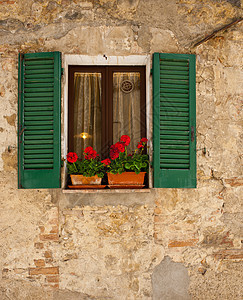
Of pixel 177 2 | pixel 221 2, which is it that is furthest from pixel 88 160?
pixel 221 2

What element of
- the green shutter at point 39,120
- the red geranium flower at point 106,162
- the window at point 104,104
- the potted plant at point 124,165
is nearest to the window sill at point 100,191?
the potted plant at point 124,165

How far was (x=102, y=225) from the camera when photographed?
3.30 meters

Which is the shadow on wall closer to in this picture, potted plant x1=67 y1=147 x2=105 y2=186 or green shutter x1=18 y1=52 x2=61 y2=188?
potted plant x1=67 y1=147 x2=105 y2=186

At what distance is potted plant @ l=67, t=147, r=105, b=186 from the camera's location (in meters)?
3.19

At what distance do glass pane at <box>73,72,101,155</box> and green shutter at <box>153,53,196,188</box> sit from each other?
2.48ft

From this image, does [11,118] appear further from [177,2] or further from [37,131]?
[177,2]

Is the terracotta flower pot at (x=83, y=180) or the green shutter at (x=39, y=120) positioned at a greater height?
the green shutter at (x=39, y=120)

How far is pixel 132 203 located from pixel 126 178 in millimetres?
317

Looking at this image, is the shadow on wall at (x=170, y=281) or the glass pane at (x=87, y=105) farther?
the glass pane at (x=87, y=105)

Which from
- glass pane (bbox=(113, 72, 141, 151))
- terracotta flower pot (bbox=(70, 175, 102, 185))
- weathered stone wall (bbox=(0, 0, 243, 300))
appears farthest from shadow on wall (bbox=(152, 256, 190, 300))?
glass pane (bbox=(113, 72, 141, 151))

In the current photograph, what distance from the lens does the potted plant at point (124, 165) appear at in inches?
125

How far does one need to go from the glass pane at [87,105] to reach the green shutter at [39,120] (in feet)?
1.29

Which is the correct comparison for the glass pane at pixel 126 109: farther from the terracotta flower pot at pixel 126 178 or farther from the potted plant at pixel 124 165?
the terracotta flower pot at pixel 126 178

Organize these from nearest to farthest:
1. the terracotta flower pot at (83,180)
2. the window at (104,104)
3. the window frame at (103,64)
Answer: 1. the terracotta flower pot at (83,180)
2. the window frame at (103,64)
3. the window at (104,104)
